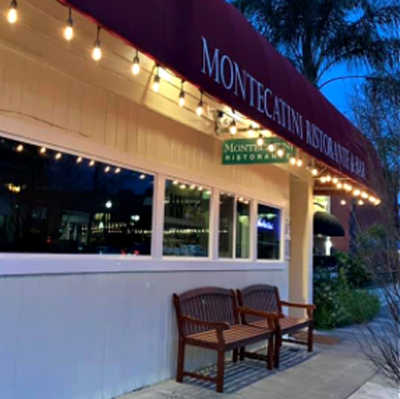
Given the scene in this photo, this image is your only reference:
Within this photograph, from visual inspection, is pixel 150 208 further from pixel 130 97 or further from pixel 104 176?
pixel 130 97

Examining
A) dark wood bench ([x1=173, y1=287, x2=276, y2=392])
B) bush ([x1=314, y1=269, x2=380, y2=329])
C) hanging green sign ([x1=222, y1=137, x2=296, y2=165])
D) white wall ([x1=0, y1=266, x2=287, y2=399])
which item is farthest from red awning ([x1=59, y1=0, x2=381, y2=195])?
bush ([x1=314, y1=269, x2=380, y2=329])

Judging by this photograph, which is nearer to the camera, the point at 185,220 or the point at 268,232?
the point at 185,220

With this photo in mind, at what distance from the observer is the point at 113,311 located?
16.3 feet

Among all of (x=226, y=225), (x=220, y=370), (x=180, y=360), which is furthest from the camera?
(x=226, y=225)

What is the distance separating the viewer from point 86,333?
15.2 feet

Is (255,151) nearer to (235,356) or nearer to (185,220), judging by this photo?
(185,220)

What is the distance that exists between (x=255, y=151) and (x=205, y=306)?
2077 mm

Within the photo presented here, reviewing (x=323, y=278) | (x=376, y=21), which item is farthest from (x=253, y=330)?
(x=376, y=21)

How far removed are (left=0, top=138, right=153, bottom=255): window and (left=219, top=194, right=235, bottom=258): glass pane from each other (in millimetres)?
1697

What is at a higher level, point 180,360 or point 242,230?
point 242,230

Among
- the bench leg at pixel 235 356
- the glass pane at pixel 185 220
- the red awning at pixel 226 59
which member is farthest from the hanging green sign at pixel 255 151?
the bench leg at pixel 235 356

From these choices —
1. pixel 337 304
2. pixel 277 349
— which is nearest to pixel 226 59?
pixel 277 349

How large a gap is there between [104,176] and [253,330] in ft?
Answer: 9.33

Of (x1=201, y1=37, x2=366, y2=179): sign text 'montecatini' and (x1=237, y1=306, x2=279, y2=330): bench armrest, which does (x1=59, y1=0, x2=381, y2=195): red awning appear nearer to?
(x1=201, y1=37, x2=366, y2=179): sign text 'montecatini'
